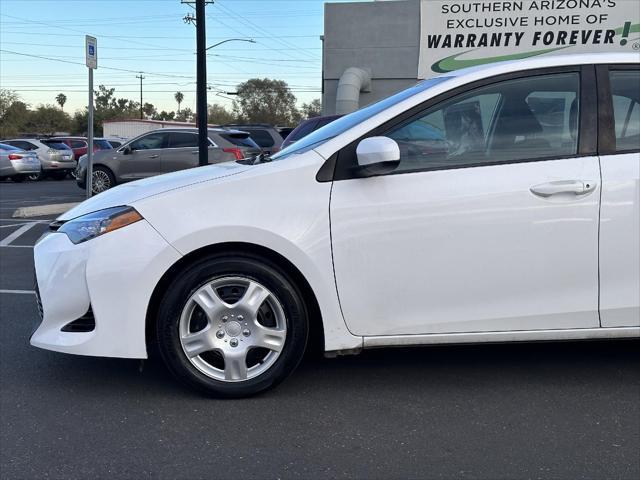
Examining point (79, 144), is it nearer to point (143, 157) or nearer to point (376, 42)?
point (376, 42)

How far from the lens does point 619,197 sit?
3299 millimetres

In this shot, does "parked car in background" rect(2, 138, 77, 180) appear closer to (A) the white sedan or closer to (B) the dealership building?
(B) the dealership building

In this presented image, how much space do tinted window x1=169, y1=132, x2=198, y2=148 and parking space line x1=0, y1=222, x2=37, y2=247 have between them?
15.9 feet

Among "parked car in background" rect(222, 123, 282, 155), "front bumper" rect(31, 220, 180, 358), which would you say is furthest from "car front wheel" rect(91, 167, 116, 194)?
"front bumper" rect(31, 220, 180, 358)

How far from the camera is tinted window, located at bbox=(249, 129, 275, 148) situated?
18453mm

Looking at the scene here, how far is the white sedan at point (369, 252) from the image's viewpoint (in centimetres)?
326

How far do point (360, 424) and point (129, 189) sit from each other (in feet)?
5.96

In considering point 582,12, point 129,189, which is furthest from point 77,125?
point 129,189

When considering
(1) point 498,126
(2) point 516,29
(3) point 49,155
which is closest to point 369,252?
(1) point 498,126

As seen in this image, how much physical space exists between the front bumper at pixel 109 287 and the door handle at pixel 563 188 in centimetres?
185

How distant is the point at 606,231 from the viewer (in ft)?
10.8

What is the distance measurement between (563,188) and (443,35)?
18715 mm

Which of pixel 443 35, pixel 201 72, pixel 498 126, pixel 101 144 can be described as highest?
pixel 443 35

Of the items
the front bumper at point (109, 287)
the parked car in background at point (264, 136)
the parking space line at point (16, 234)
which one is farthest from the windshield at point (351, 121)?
the parked car in background at point (264, 136)
